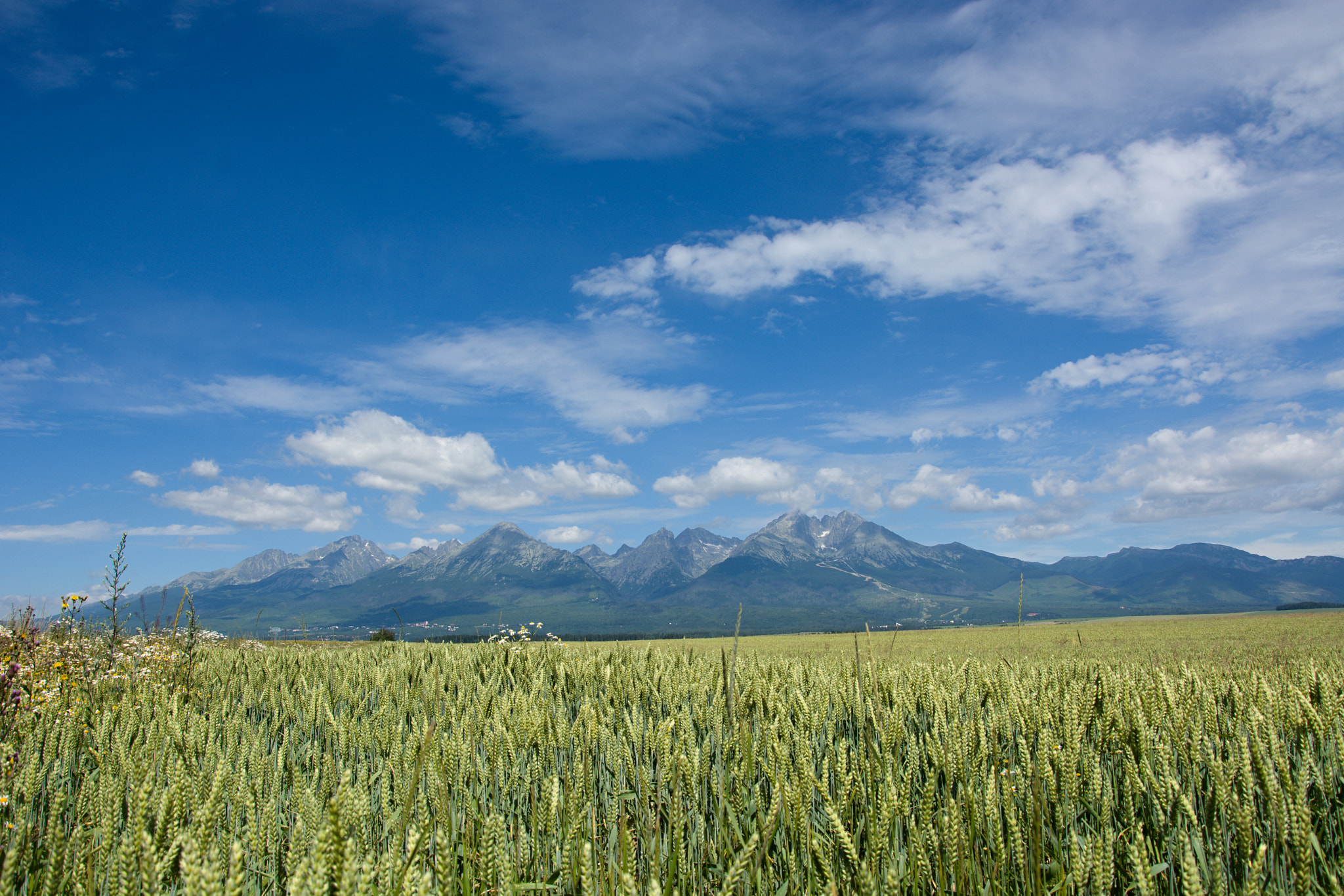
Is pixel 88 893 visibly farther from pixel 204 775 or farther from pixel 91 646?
pixel 91 646

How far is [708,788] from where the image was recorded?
3.32 meters

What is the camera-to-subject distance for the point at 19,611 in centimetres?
956

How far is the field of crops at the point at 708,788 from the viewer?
1852 millimetres

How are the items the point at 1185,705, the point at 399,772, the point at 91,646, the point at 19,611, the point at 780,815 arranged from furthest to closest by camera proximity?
the point at 19,611, the point at 91,646, the point at 1185,705, the point at 399,772, the point at 780,815

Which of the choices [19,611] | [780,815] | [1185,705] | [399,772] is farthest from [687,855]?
[19,611]

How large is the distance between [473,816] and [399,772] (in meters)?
0.75

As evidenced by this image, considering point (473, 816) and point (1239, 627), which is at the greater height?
point (473, 816)

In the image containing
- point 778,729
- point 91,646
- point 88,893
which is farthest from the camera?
point 91,646

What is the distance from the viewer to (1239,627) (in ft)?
53.2

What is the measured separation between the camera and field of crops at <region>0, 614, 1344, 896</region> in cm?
185

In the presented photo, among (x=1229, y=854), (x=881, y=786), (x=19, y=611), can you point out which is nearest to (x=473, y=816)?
(x=881, y=786)

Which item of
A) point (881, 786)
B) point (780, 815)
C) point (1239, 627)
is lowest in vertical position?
point (1239, 627)

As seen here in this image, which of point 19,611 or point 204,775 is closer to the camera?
point 204,775

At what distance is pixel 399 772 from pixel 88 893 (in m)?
1.30
